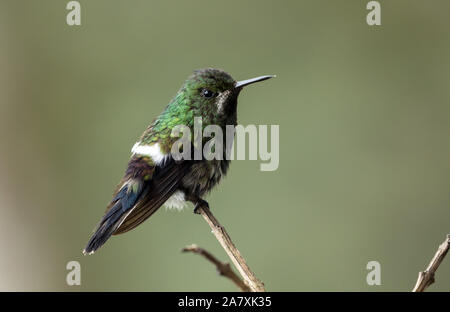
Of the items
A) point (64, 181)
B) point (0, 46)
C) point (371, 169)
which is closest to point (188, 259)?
point (64, 181)

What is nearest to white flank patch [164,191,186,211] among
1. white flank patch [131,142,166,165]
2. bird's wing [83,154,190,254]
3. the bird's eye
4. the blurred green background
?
bird's wing [83,154,190,254]

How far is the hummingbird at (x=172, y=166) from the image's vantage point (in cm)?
356

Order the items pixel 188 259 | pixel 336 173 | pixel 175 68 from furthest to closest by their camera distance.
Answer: pixel 175 68 < pixel 336 173 < pixel 188 259

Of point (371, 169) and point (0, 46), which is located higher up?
point (0, 46)

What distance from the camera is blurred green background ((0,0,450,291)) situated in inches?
269

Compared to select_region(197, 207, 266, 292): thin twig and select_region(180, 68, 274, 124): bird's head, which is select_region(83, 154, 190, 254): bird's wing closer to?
select_region(180, 68, 274, 124): bird's head

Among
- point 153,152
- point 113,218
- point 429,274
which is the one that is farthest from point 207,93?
point 429,274

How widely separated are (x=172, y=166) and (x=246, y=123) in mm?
3497

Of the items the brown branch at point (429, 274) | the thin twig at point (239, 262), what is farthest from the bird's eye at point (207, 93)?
the brown branch at point (429, 274)

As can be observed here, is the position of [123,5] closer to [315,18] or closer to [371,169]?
[315,18]

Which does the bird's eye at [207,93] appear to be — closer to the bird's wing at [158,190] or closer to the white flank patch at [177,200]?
the bird's wing at [158,190]

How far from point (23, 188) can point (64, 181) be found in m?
0.55

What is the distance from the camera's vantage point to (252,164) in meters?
7.12

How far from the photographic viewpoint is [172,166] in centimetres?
379
